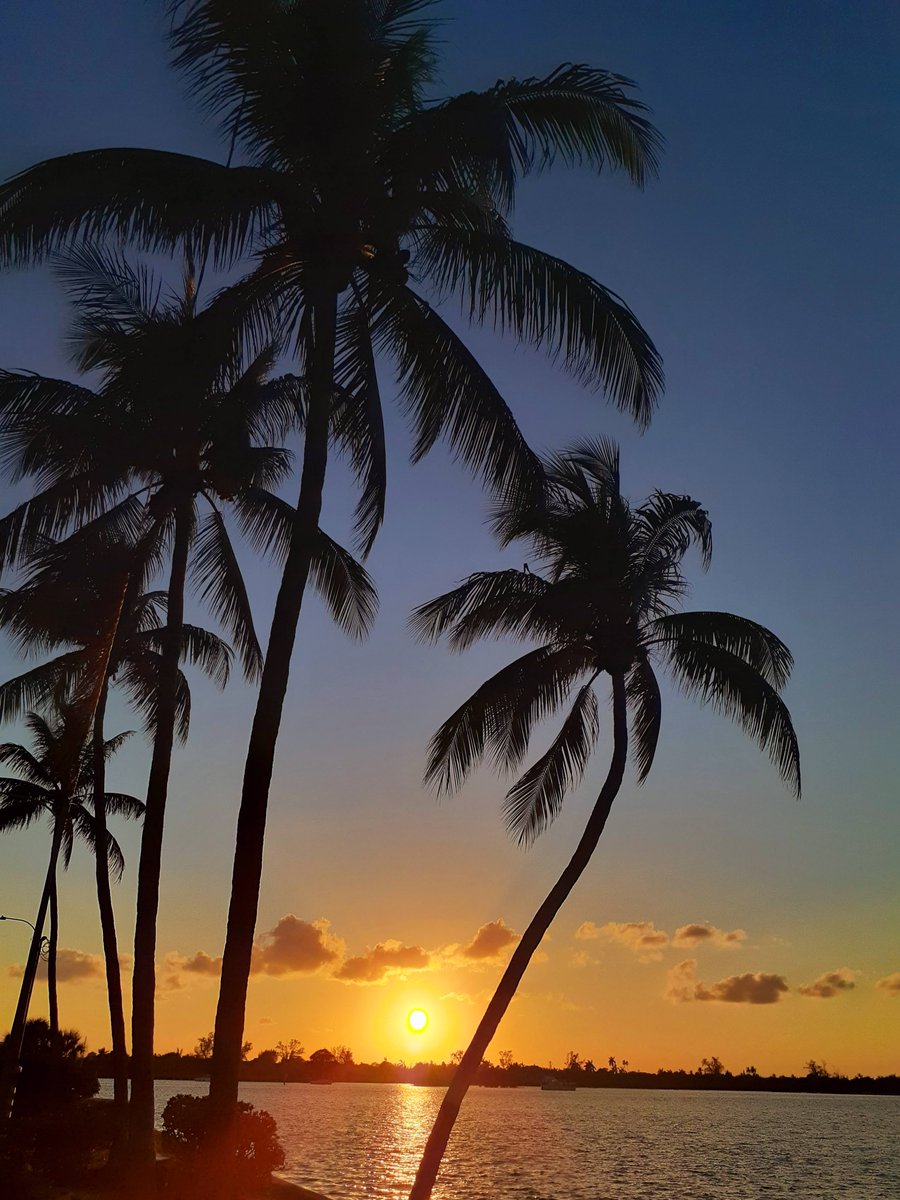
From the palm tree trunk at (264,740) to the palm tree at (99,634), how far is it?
581 cm

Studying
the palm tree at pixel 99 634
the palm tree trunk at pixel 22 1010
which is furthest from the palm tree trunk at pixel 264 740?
the palm tree trunk at pixel 22 1010

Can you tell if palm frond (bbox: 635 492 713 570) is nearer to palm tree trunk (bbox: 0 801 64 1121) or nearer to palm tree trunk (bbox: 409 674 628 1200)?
palm tree trunk (bbox: 409 674 628 1200)

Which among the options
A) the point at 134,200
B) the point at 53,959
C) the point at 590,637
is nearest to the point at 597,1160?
the point at 53,959

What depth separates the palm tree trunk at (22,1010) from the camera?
28.3 m

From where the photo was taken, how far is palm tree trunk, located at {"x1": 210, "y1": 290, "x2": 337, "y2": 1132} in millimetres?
11320

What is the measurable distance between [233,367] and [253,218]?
2.04 meters

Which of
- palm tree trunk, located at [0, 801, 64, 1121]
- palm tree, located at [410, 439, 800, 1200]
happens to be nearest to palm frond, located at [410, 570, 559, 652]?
palm tree, located at [410, 439, 800, 1200]

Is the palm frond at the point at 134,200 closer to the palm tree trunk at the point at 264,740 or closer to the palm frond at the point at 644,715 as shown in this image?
the palm tree trunk at the point at 264,740

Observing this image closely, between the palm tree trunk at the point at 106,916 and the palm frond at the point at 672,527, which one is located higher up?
the palm frond at the point at 672,527

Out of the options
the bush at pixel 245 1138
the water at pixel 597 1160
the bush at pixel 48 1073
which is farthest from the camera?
the water at pixel 597 1160

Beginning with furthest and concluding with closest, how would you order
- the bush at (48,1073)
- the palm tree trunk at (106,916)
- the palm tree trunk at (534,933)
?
the bush at (48,1073), the palm tree trunk at (106,916), the palm tree trunk at (534,933)

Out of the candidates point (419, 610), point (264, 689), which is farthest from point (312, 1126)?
point (264, 689)

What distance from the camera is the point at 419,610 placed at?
66.8 ft

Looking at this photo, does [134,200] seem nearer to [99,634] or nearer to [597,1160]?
[99,634]
